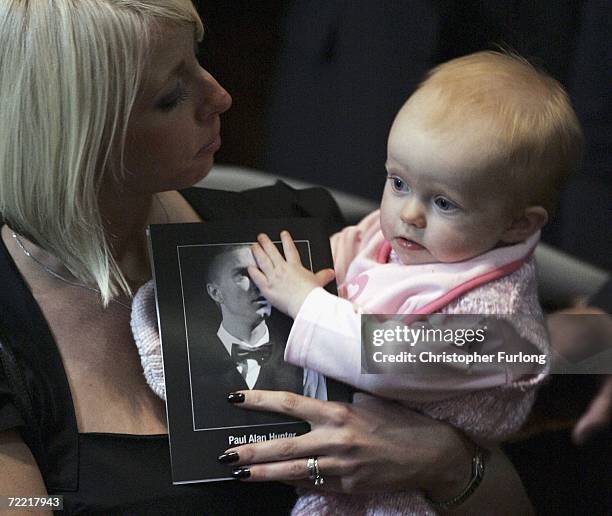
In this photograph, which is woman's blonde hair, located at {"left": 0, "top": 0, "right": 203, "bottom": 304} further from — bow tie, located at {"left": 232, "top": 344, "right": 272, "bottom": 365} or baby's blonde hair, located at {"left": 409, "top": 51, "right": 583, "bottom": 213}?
baby's blonde hair, located at {"left": 409, "top": 51, "right": 583, "bottom": 213}

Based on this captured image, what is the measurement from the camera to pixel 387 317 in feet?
3.73

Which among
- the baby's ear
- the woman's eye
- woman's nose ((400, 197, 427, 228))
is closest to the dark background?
the baby's ear

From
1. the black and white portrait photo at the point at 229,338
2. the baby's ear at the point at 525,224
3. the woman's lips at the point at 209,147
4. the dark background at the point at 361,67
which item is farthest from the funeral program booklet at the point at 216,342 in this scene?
the dark background at the point at 361,67

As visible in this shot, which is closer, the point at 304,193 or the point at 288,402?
the point at 288,402

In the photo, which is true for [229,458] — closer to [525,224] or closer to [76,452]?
[76,452]

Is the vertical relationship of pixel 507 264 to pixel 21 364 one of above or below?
above

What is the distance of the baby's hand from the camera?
1123 millimetres

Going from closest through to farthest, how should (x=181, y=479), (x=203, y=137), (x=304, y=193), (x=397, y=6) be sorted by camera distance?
(x=181, y=479) → (x=203, y=137) → (x=304, y=193) → (x=397, y=6)

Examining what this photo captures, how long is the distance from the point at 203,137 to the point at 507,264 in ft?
1.44

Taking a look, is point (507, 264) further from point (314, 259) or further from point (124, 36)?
point (124, 36)

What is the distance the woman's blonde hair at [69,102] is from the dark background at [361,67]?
588mm

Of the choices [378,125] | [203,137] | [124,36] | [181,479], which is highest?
[124,36]

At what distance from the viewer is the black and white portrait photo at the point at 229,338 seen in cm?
111

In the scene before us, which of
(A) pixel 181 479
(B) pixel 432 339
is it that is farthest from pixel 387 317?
(A) pixel 181 479
